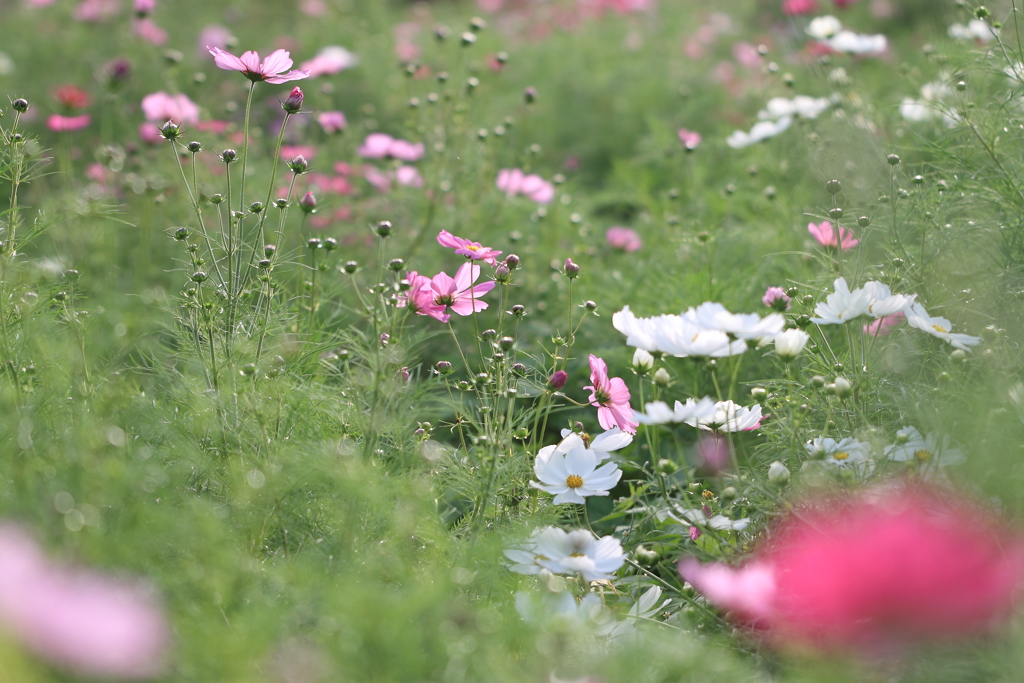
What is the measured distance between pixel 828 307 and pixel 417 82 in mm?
2426

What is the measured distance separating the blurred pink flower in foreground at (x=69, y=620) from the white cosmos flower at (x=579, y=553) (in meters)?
0.40

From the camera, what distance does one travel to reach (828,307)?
1.00 m

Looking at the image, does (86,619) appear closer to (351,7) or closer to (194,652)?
(194,652)

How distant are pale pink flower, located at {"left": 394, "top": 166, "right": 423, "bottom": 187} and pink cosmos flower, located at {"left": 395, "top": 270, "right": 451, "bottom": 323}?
110 cm

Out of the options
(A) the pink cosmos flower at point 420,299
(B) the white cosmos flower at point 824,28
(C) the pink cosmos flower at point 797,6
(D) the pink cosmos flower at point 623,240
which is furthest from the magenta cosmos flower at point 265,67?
(C) the pink cosmos flower at point 797,6

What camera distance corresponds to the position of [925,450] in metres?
0.94

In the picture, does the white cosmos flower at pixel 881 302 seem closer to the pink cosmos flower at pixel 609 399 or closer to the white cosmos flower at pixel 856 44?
the pink cosmos flower at pixel 609 399

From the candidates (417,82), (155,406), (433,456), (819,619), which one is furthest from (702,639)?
(417,82)

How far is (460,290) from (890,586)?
654 millimetres

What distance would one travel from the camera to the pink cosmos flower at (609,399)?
43.3 inches

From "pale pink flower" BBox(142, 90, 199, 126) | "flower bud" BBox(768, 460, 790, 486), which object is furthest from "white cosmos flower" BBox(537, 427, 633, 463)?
"pale pink flower" BBox(142, 90, 199, 126)

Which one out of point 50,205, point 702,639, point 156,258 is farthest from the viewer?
point 156,258

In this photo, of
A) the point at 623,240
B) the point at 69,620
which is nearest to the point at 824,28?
the point at 623,240

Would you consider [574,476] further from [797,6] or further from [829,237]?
[797,6]
